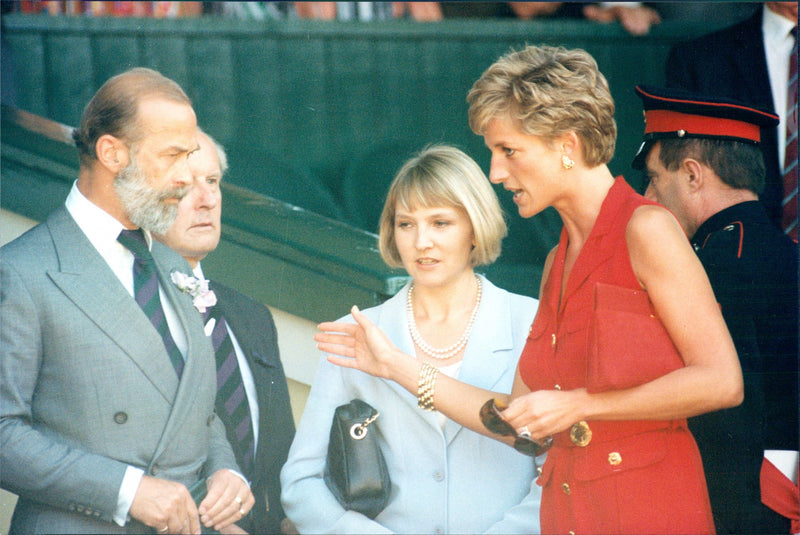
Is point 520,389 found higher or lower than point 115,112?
lower

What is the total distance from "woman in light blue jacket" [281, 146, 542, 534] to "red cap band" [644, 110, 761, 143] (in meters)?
0.58

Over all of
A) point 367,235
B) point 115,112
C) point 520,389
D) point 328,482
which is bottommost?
point 328,482

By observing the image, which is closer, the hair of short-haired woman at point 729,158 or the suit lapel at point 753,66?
the hair of short-haired woman at point 729,158

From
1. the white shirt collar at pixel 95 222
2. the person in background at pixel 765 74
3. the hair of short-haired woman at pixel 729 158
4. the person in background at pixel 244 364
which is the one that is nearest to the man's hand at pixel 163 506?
the person in background at pixel 244 364

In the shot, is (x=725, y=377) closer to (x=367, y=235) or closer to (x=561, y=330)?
(x=561, y=330)

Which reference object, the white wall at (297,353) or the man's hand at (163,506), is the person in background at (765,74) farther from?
the man's hand at (163,506)

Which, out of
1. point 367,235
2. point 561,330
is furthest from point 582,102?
point 367,235

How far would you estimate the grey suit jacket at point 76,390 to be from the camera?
8.39 feet

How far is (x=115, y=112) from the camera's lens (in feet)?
9.35

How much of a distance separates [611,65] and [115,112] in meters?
2.10

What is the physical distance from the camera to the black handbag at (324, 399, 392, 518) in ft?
9.01

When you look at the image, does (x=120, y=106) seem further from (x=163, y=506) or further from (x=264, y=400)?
(x=163, y=506)

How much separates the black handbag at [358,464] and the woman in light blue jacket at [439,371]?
0.04 m

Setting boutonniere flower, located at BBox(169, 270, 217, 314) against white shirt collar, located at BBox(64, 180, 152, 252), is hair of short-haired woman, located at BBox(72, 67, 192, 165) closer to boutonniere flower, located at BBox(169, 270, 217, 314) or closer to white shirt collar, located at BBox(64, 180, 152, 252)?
white shirt collar, located at BBox(64, 180, 152, 252)
